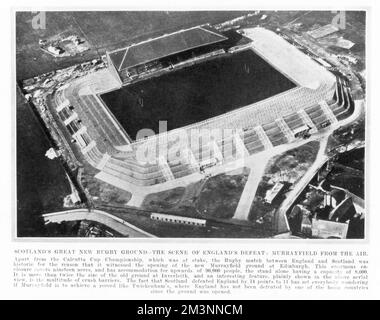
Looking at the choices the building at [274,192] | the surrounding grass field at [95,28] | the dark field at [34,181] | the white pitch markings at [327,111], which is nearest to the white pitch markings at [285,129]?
the white pitch markings at [327,111]

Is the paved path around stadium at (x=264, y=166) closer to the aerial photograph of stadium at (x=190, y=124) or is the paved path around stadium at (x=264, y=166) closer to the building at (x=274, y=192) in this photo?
the aerial photograph of stadium at (x=190, y=124)

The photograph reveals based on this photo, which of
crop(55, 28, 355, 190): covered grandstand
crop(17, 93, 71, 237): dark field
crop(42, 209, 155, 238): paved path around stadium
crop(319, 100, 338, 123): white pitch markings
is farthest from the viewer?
crop(319, 100, 338, 123): white pitch markings

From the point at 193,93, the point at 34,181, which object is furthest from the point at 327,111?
the point at 34,181

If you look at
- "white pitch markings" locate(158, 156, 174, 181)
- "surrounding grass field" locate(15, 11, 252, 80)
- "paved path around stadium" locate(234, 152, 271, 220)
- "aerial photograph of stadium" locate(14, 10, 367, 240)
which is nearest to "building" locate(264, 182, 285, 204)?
"aerial photograph of stadium" locate(14, 10, 367, 240)

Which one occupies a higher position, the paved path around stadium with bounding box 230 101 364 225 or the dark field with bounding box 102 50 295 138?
the dark field with bounding box 102 50 295 138

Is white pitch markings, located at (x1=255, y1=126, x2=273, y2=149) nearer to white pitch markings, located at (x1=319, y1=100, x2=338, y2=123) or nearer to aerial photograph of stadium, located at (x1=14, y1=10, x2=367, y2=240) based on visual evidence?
aerial photograph of stadium, located at (x1=14, y1=10, x2=367, y2=240)
